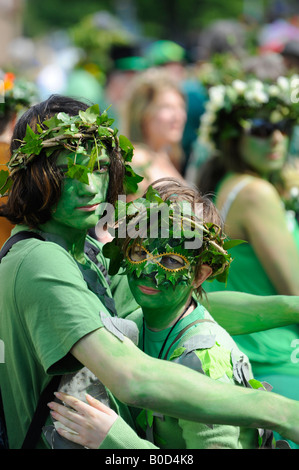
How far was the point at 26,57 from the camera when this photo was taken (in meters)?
15.0

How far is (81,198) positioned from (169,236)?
35 centimetres

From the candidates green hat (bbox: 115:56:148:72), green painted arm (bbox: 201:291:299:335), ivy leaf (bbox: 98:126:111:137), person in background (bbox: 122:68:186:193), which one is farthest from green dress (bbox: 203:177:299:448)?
green hat (bbox: 115:56:148:72)

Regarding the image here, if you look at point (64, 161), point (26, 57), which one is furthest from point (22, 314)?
point (26, 57)

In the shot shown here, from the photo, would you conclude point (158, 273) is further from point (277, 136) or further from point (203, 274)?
point (277, 136)

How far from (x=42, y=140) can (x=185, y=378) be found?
3.26 ft

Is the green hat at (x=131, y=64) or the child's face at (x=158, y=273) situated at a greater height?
the child's face at (x=158, y=273)

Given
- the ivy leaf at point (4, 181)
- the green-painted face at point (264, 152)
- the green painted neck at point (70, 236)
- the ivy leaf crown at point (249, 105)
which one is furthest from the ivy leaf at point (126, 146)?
the ivy leaf crown at point (249, 105)

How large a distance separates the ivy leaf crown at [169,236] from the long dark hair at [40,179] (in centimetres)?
18

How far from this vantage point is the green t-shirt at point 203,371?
2518mm

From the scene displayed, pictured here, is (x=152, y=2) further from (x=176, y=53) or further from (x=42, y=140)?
(x=42, y=140)

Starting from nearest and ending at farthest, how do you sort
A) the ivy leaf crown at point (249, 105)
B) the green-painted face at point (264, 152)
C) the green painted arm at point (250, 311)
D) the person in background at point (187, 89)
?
the green painted arm at point (250, 311)
the green-painted face at point (264, 152)
the ivy leaf crown at point (249, 105)
the person in background at point (187, 89)

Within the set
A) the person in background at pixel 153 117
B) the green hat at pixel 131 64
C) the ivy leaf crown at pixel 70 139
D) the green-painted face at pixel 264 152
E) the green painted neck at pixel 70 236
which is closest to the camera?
the ivy leaf crown at pixel 70 139

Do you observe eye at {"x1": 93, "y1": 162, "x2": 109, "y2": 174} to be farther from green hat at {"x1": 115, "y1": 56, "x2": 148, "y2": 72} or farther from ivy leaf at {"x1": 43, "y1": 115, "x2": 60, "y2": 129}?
green hat at {"x1": 115, "y1": 56, "x2": 148, "y2": 72}

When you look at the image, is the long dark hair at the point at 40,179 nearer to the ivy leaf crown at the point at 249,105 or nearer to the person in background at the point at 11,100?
the person in background at the point at 11,100
